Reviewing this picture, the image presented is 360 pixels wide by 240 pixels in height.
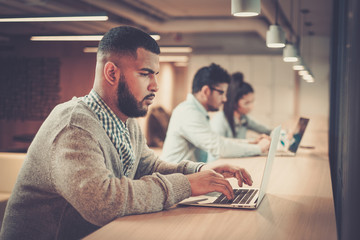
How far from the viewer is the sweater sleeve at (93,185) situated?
1.37 metres

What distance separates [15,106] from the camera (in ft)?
31.6

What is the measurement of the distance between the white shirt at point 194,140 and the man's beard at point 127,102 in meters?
1.52

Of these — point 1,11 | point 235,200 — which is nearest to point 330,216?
point 235,200

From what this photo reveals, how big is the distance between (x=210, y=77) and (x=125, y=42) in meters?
1.87

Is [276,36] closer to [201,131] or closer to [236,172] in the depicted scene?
[201,131]

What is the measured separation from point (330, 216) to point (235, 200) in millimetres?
361

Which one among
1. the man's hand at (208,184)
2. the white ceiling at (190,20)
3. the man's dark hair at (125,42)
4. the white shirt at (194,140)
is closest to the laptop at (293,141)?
the white shirt at (194,140)

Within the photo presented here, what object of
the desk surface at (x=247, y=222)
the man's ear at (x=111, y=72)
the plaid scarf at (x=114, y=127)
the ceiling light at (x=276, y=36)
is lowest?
the desk surface at (x=247, y=222)

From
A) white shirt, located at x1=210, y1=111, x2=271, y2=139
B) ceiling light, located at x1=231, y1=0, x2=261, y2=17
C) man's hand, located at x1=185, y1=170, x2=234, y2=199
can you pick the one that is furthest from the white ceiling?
man's hand, located at x1=185, y1=170, x2=234, y2=199

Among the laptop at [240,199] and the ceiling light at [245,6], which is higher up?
the ceiling light at [245,6]

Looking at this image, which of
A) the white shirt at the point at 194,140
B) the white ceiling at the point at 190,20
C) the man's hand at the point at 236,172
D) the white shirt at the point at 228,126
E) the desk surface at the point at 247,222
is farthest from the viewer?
the white ceiling at the point at 190,20

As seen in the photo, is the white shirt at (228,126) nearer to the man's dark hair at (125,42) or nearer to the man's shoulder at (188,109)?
the man's shoulder at (188,109)

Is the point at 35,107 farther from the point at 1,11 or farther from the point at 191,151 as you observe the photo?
the point at 191,151

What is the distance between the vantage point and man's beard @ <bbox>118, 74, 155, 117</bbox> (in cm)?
169
